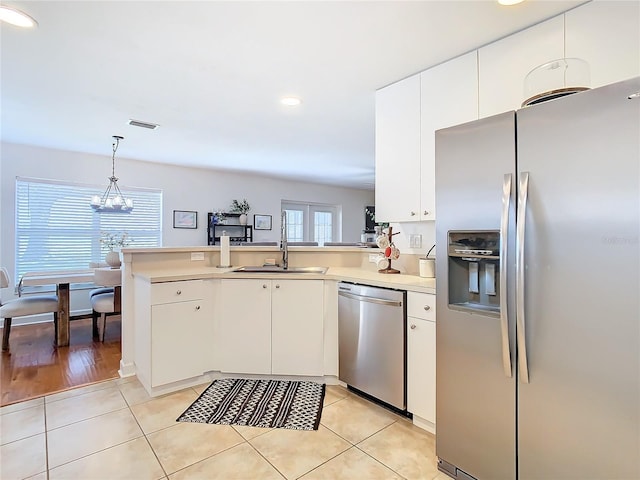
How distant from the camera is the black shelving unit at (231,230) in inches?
246

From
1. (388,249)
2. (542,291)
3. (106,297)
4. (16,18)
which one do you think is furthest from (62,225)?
(542,291)

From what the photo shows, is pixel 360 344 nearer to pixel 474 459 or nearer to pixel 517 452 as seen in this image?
pixel 474 459

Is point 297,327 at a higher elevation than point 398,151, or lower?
lower

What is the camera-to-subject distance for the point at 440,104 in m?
2.34

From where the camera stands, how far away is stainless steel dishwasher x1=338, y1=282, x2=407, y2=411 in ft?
6.99

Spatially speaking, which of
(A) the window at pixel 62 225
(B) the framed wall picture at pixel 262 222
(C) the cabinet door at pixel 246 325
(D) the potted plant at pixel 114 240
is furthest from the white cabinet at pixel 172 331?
(B) the framed wall picture at pixel 262 222

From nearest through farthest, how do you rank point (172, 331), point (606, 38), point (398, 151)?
1. point (606, 38)
2. point (172, 331)
3. point (398, 151)

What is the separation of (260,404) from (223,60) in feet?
7.85

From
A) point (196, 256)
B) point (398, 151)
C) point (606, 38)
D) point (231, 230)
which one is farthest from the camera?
point (231, 230)

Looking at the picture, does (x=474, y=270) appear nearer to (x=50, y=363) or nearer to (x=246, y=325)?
(x=246, y=325)

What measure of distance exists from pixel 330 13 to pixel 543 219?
148 cm

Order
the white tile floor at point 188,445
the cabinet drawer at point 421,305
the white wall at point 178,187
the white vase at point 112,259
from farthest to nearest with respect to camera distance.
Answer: the white wall at point 178,187 < the white vase at point 112,259 < the cabinet drawer at point 421,305 < the white tile floor at point 188,445

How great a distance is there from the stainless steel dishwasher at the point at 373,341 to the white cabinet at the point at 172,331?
3.57 feet

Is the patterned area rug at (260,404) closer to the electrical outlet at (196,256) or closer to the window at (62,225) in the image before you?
the electrical outlet at (196,256)
